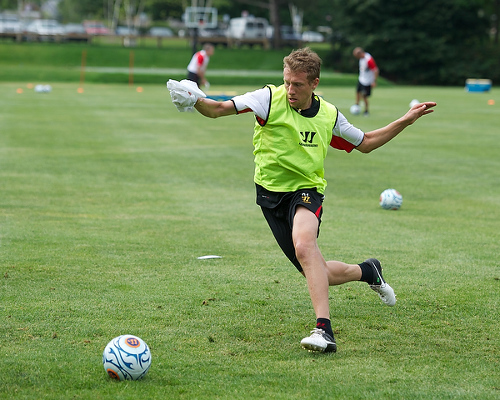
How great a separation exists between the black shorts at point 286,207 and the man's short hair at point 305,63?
→ 2.81ft

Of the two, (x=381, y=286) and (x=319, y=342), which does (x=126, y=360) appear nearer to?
(x=319, y=342)

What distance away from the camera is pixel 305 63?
5.28 meters

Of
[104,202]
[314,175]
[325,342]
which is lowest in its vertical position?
[104,202]

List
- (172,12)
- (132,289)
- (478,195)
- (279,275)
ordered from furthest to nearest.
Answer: (172,12) < (478,195) < (279,275) < (132,289)

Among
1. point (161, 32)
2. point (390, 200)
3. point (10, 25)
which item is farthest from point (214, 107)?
point (161, 32)

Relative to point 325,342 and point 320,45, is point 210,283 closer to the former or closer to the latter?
point 325,342

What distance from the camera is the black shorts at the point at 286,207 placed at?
546 centimetres

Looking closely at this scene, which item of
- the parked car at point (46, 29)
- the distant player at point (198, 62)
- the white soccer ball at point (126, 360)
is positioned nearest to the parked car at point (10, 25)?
the parked car at point (46, 29)

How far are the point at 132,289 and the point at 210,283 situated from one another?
0.72 m

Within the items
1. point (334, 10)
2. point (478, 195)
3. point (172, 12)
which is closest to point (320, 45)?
point (334, 10)

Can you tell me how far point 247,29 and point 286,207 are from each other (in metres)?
70.5

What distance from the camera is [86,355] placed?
491 centimetres

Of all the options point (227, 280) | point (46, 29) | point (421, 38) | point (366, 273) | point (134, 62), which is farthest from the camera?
point (46, 29)

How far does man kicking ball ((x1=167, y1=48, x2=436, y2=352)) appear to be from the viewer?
5227 millimetres
